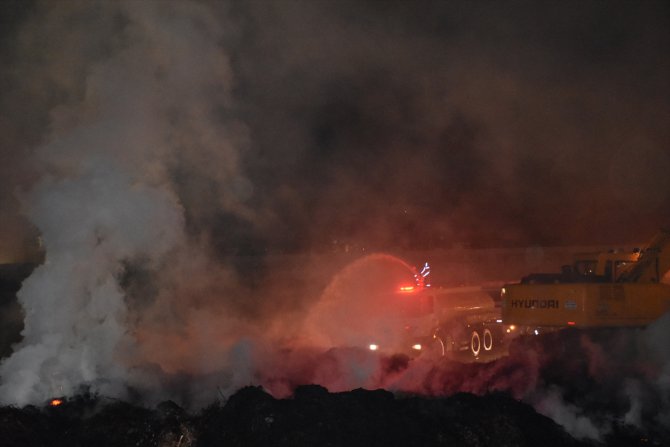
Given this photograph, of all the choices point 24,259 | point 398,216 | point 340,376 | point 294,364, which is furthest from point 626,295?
point 24,259

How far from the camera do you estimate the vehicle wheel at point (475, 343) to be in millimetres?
11617

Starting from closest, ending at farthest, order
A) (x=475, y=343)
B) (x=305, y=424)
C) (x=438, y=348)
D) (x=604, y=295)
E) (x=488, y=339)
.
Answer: (x=305, y=424) < (x=604, y=295) < (x=438, y=348) < (x=475, y=343) < (x=488, y=339)

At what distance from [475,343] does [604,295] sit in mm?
3089

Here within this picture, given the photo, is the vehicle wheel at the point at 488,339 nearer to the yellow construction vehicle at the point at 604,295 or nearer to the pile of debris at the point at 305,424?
the yellow construction vehicle at the point at 604,295

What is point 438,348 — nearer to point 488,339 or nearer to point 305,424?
point 488,339

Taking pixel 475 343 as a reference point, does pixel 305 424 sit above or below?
below

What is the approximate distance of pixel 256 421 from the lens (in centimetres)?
597

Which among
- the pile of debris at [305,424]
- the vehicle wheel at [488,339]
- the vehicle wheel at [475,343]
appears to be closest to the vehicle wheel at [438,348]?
the vehicle wheel at [475,343]

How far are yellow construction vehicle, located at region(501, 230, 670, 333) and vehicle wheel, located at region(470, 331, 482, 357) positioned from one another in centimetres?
168

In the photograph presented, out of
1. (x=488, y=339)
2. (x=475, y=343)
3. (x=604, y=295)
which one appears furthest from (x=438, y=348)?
(x=604, y=295)

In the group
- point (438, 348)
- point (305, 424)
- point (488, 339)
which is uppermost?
point (488, 339)

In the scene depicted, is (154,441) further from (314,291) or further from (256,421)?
(314,291)

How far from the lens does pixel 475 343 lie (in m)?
11.7

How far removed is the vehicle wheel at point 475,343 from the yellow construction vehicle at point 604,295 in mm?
1680
